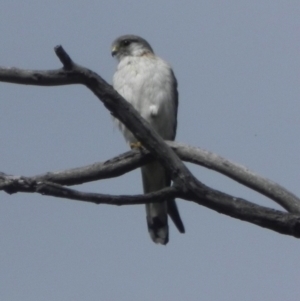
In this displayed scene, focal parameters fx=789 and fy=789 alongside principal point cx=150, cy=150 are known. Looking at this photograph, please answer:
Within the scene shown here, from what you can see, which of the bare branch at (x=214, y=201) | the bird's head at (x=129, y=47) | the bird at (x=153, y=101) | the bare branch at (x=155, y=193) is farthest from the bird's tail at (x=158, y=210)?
the bare branch at (x=214, y=201)

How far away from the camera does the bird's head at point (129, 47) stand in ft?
28.2

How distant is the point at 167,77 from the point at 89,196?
12.7ft

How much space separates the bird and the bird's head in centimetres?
16

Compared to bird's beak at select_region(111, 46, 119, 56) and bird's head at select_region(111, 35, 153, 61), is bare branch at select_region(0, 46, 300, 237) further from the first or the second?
bird's beak at select_region(111, 46, 119, 56)

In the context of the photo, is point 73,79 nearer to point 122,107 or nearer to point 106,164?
point 122,107

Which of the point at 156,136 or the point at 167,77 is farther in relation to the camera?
the point at 167,77

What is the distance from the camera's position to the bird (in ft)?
24.9

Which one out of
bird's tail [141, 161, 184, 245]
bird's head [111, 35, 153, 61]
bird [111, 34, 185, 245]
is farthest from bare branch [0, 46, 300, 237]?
bird's head [111, 35, 153, 61]

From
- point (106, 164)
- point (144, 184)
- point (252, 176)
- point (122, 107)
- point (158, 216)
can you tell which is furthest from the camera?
point (144, 184)

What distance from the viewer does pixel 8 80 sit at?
4.43 meters

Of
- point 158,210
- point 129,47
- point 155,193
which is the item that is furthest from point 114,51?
point 155,193

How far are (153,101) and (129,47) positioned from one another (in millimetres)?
1300

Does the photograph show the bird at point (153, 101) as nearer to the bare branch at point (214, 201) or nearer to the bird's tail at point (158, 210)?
the bird's tail at point (158, 210)

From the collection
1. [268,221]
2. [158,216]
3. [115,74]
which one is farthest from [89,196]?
[115,74]
